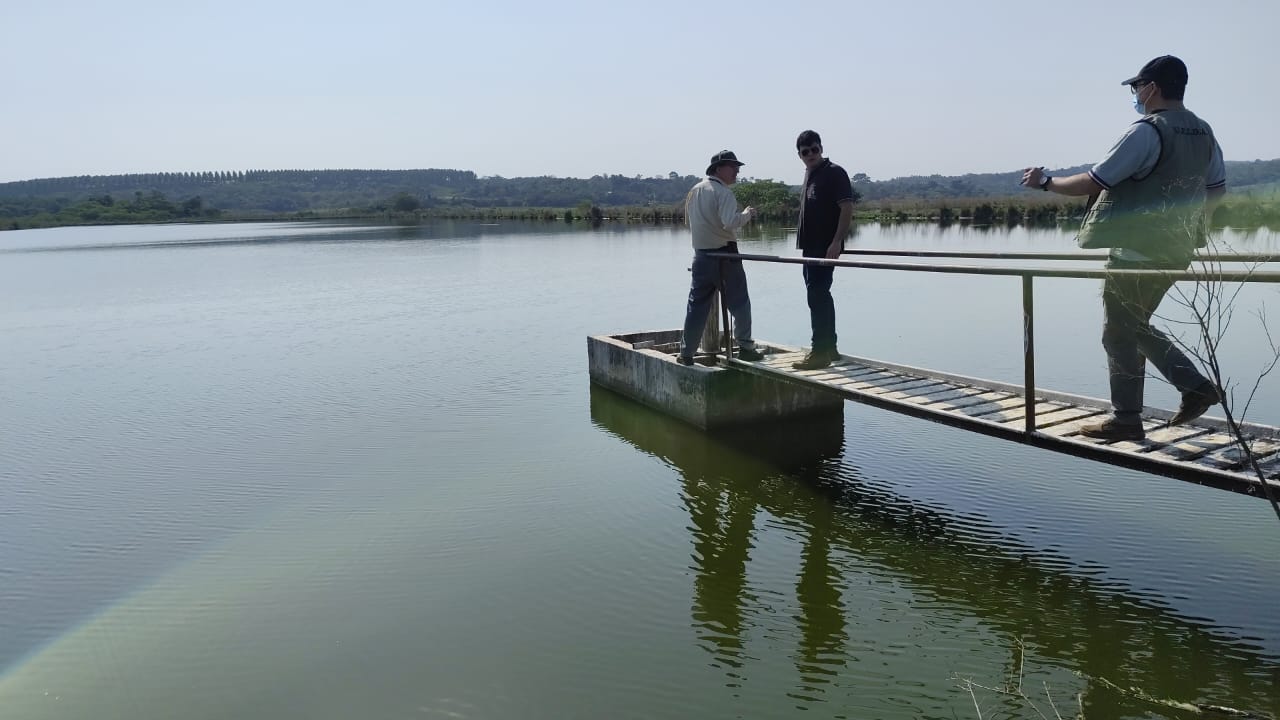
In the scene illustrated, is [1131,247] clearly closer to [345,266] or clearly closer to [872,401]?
[872,401]

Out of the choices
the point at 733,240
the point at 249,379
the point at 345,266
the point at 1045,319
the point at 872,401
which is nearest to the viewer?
the point at 872,401

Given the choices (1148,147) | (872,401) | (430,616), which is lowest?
(430,616)

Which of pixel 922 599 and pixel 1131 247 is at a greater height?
pixel 1131 247

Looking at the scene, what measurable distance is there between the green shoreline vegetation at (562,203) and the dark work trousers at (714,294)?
2.50m

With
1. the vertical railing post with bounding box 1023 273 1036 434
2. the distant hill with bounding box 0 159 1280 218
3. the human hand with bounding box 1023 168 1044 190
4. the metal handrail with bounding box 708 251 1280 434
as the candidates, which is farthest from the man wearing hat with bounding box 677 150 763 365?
the distant hill with bounding box 0 159 1280 218

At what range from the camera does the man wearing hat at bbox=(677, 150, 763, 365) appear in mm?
7535

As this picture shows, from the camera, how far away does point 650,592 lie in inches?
201

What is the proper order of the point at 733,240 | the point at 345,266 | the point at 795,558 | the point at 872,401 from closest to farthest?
the point at 795,558 < the point at 872,401 < the point at 733,240 < the point at 345,266

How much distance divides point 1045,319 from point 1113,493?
8555 mm

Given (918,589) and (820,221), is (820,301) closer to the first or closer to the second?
(820,221)

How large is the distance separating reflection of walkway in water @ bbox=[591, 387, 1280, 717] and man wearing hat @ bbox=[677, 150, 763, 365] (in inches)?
45.8

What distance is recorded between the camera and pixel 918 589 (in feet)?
16.4

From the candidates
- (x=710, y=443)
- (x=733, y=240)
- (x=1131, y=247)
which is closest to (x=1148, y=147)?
(x=1131, y=247)

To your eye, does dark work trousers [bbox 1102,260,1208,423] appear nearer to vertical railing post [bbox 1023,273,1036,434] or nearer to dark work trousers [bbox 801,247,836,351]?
vertical railing post [bbox 1023,273,1036,434]
